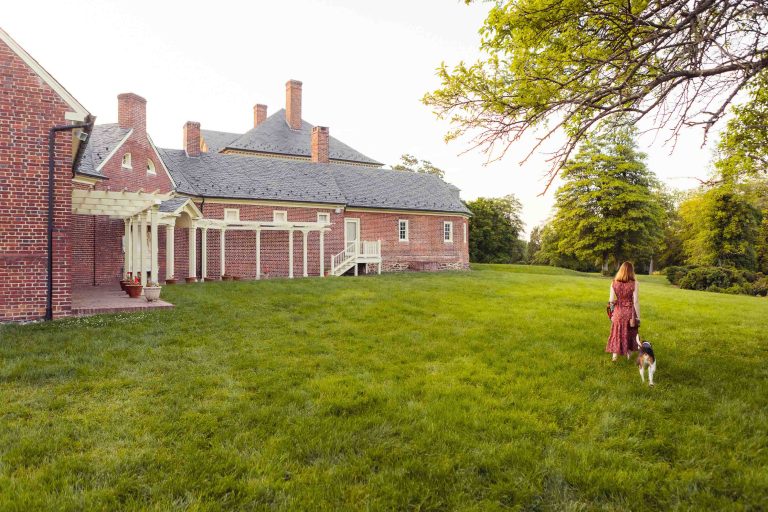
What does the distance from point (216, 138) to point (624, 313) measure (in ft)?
123

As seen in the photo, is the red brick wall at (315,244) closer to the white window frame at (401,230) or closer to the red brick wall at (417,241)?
the red brick wall at (417,241)

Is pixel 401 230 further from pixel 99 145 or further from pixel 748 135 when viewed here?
pixel 748 135

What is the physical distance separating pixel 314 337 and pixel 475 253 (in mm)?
39206

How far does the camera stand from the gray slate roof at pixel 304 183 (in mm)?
22584

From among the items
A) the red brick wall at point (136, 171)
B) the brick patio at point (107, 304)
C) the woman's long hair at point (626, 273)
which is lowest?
the brick patio at point (107, 304)

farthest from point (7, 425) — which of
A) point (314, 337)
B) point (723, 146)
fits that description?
point (723, 146)

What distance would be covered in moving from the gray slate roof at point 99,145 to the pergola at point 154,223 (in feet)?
6.59

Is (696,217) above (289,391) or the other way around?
above

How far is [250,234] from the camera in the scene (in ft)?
73.7

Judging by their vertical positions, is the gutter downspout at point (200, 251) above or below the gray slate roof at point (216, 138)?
below

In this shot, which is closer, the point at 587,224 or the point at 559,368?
the point at 559,368

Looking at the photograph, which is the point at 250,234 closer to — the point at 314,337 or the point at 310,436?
the point at 314,337

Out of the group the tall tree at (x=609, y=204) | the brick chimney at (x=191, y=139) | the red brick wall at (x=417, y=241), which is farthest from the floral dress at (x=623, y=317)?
the tall tree at (x=609, y=204)

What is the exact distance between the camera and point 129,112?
18797 mm
